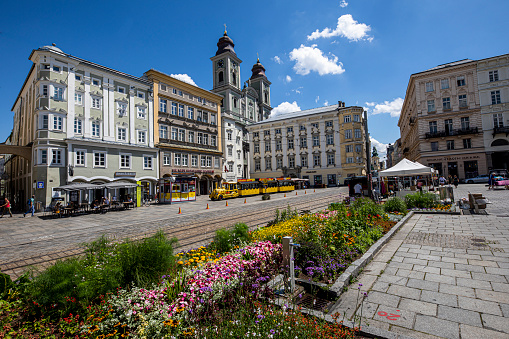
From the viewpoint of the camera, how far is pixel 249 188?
36656 millimetres

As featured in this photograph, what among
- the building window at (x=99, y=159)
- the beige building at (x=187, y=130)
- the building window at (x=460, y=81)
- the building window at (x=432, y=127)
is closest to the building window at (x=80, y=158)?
the building window at (x=99, y=159)

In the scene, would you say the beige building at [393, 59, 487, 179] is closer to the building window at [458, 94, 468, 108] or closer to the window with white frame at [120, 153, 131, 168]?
the building window at [458, 94, 468, 108]

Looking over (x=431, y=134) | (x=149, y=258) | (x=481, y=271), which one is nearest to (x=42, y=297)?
(x=149, y=258)

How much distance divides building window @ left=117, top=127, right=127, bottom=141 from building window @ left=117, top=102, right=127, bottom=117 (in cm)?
187

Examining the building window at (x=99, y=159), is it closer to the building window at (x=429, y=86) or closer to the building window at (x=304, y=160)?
the building window at (x=304, y=160)

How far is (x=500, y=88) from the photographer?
36.6 meters

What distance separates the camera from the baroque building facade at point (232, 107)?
49844mm

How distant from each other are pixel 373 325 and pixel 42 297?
446 cm

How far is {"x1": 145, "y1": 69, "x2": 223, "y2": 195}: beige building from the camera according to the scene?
35.2 metres

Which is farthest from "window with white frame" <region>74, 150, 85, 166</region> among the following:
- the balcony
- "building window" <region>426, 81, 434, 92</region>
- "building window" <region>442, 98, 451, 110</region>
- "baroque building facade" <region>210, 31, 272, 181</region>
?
"building window" <region>442, 98, 451, 110</region>

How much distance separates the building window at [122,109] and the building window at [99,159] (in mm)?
5778

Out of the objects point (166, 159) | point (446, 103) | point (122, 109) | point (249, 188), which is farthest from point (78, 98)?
point (446, 103)

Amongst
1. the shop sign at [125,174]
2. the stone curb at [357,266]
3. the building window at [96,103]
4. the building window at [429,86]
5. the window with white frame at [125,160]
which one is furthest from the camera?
the building window at [429,86]

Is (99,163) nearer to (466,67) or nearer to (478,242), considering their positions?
(478,242)
